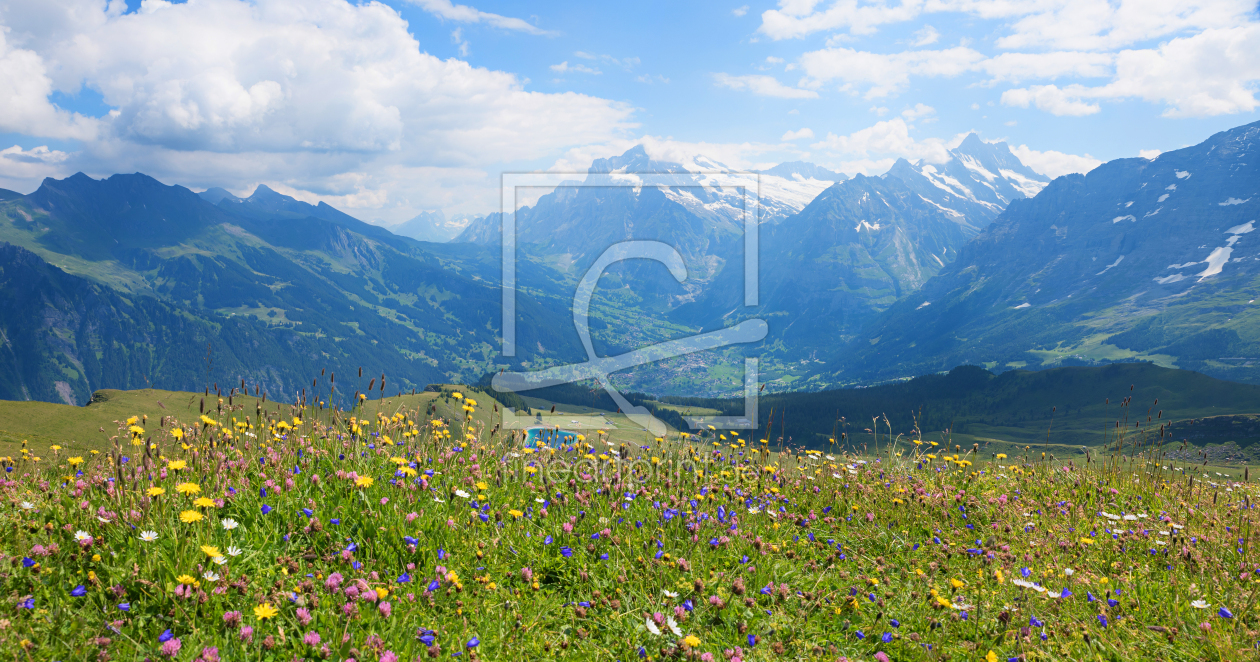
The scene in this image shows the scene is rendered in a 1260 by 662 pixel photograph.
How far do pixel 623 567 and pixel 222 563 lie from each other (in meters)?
3.17

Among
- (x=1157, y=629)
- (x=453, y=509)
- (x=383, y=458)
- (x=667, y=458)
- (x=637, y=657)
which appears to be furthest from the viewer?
(x=667, y=458)

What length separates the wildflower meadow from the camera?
12.8ft

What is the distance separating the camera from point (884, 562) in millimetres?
6211

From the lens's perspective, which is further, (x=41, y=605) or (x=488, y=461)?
(x=488, y=461)

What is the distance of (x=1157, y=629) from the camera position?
4.71 meters

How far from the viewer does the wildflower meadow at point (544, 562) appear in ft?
12.8

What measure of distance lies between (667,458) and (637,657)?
450cm

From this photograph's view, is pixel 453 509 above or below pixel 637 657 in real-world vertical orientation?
above

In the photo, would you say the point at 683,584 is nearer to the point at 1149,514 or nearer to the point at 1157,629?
the point at 1157,629

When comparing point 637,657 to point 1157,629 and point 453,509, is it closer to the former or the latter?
point 453,509

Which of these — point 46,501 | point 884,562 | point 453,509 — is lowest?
point 884,562

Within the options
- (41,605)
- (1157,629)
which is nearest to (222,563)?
(41,605)

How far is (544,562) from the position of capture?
5402 mm

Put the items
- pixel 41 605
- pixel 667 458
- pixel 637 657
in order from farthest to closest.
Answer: pixel 667 458 → pixel 637 657 → pixel 41 605
